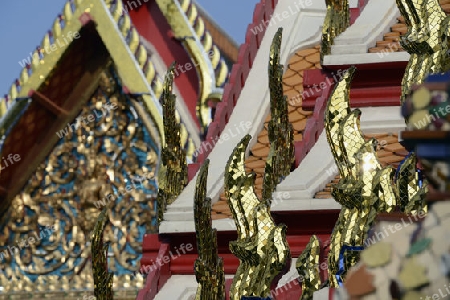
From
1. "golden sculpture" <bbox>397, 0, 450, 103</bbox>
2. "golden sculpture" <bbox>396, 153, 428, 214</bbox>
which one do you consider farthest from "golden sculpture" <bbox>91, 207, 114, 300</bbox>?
"golden sculpture" <bbox>396, 153, 428, 214</bbox>

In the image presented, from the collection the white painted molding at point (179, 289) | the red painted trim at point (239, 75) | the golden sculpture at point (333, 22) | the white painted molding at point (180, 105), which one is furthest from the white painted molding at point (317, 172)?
the white painted molding at point (180, 105)

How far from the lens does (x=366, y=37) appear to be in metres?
11.1

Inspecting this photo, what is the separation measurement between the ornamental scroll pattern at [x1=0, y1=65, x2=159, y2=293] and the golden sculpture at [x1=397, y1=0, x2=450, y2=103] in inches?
277

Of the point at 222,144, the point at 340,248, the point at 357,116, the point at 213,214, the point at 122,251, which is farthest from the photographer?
the point at 122,251

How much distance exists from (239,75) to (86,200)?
165 inches

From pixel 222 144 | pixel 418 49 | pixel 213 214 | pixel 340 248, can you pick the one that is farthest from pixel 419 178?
pixel 222 144

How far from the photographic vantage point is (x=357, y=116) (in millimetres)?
8391

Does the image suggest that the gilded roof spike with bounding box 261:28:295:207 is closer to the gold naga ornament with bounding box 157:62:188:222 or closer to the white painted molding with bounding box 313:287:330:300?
the gold naga ornament with bounding box 157:62:188:222

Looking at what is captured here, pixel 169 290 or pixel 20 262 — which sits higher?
pixel 20 262

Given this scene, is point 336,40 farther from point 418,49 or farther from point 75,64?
point 75,64

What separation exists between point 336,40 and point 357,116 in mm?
2693

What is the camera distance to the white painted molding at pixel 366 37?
10.7 meters

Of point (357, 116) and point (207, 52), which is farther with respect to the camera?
point (207, 52)

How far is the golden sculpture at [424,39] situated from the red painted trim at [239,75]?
297cm
